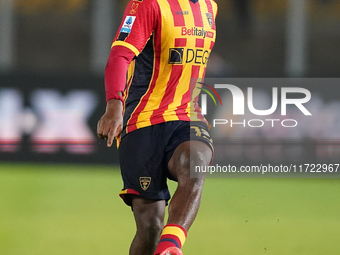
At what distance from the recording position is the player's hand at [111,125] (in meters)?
2.20

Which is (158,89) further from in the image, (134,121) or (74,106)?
(74,106)

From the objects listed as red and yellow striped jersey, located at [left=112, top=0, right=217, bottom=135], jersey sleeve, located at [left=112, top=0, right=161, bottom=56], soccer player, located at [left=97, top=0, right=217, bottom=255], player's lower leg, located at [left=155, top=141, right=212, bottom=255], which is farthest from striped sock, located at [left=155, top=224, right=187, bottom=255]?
jersey sleeve, located at [left=112, top=0, right=161, bottom=56]

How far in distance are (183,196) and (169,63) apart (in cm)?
82

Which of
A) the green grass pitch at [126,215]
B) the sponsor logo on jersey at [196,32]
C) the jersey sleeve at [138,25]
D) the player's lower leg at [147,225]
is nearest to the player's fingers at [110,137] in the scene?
the jersey sleeve at [138,25]

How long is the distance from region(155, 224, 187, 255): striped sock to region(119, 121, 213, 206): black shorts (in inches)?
20.4

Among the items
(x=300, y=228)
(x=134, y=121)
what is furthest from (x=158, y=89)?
(x=300, y=228)

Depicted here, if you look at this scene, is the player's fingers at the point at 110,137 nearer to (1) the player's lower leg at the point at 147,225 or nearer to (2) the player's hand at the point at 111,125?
(2) the player's hand at the point at 111,125

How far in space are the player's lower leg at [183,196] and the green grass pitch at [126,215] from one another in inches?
47.8

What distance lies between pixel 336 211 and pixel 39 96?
4.17m

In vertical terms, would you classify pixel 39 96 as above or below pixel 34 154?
above

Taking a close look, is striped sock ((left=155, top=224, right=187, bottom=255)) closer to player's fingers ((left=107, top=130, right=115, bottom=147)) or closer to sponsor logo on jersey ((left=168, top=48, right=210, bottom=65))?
player's fingers ((left=107, top=130, right=115, bottom=147))

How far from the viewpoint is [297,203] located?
5070 mm

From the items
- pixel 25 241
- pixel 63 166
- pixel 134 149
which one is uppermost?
pixel 134 149

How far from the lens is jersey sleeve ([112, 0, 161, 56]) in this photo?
2.52 m
